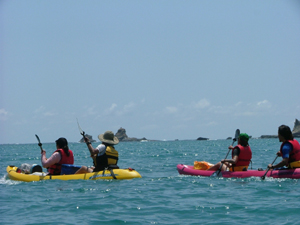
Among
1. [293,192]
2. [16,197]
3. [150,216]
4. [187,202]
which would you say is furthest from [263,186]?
[16,197]

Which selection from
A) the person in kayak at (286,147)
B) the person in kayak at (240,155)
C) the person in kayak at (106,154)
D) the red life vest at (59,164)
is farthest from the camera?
the person in kayak at (240,155)

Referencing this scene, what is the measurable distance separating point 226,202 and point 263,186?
2245 millimetres

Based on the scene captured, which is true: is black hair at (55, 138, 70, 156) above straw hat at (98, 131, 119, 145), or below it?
below

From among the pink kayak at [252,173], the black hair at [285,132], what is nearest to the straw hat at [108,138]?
the pink kayak at [252,173]

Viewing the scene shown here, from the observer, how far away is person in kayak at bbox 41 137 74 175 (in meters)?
11.1

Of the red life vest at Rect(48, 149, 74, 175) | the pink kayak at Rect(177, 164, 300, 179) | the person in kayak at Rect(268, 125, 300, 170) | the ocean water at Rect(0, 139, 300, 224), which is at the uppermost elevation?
the person in kayak at Rect(268, 125, 300, 170)

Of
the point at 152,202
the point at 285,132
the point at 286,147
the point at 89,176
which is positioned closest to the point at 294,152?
the point at 286,147

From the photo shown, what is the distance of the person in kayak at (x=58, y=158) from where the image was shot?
1107 centimetres

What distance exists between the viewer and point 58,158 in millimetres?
11164

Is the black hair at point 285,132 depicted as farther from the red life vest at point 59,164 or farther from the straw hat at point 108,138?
the red life vest at point 59,164

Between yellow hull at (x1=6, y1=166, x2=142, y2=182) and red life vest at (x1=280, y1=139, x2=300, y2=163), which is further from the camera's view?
yellow hull at (x1=6, y1=166, x2=142, y2=182)

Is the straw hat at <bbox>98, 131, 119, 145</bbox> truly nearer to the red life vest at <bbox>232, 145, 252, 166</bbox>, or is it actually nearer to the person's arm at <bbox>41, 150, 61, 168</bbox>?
the person's arm at <bbox>41, 150, 61, 168</bbox>

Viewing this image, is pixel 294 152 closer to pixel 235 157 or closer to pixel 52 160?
pixel 235 157

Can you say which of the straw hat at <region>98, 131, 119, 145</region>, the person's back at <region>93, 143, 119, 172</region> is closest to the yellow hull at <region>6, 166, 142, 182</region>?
the person's back at <region>93, 143, 119, 172</region>
